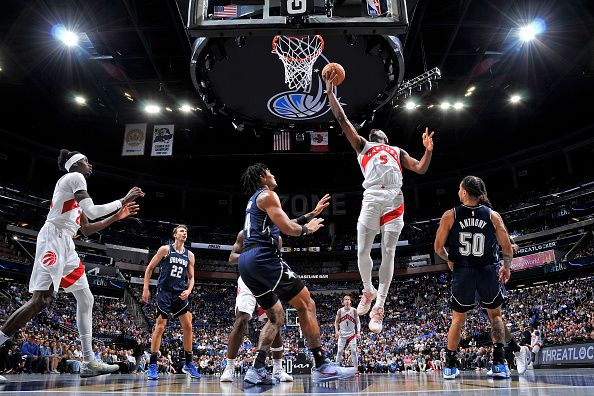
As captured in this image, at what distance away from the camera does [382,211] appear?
5617 mm

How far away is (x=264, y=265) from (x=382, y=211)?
182cm

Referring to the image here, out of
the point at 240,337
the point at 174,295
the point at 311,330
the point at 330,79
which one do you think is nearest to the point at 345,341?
the point at 174,295

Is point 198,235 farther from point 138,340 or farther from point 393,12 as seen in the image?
point 393,12

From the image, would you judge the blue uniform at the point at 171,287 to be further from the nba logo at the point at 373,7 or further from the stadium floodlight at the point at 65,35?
the stadium floodlight at the point at 65,35

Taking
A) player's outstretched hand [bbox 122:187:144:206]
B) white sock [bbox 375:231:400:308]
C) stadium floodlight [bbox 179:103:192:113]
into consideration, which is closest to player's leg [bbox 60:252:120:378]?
player's outstretched hand [bbox 122:187:144:206]

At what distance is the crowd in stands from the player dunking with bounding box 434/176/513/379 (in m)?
11.6

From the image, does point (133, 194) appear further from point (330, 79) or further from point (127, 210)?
point (330, 79)

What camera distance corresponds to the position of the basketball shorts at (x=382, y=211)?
18.2ft

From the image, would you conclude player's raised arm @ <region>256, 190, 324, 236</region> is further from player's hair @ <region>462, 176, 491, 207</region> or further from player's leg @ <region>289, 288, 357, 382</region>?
player's hair @ <region>462, 176, 491, 207</region>

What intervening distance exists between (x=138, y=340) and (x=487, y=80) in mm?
22405

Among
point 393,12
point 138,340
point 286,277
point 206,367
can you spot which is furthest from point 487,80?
point 138,340

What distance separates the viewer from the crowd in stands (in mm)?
17236

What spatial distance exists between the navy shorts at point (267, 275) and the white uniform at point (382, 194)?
4.66ft

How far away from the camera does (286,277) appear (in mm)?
4641
